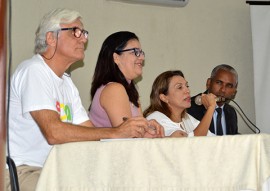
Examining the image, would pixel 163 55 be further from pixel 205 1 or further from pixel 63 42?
pixel 63 42

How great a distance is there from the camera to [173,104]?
3.50m

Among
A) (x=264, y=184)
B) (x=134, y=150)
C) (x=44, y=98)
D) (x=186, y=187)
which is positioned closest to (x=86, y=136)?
(x=44, y=98)

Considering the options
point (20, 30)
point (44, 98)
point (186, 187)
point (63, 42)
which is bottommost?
point (186, 187)

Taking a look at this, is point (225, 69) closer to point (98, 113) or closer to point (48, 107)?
point (98, 113)

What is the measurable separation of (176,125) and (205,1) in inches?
→ 78.3

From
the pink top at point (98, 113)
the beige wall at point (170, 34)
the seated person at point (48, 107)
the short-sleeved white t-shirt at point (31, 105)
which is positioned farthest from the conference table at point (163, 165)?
the beige wall at point (170, 34)

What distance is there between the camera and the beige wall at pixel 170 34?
13.1ft

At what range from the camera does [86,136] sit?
2205mm

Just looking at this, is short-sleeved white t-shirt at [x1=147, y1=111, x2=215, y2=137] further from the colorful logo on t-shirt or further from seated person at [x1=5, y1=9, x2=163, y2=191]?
the colorful logo on t-shirt

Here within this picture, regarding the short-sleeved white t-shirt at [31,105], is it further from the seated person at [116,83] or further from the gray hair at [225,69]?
the gray hair at [225,69]

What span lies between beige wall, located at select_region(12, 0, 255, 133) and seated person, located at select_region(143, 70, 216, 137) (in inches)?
32.4

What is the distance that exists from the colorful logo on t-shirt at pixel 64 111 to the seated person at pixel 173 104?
2.89 ft

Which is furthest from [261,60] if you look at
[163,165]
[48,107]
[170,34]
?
[163,165]

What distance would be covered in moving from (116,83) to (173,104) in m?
0.80
